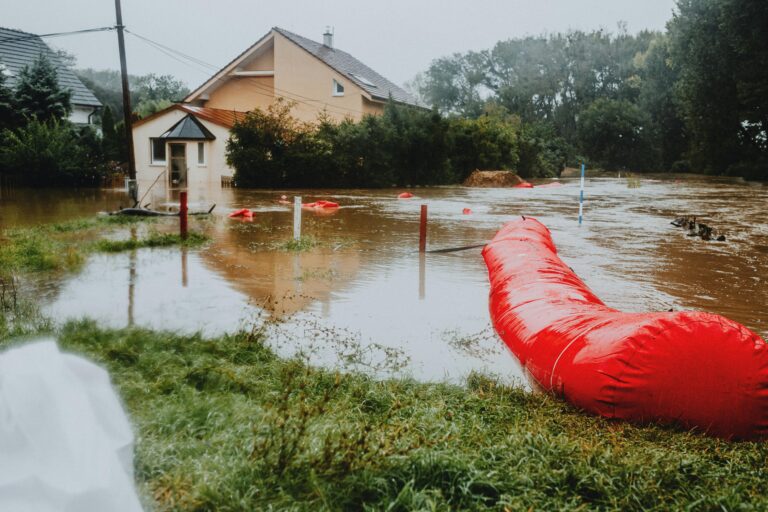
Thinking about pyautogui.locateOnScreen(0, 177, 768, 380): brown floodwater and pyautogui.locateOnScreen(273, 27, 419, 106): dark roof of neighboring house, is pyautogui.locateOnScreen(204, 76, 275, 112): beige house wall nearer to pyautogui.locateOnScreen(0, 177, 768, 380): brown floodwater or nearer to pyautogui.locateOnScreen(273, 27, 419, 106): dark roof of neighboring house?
pyautogui.locateOnScreen(273, 27, 419, 106): dark roof of neighboring house

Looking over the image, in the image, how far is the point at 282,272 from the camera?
9.65 m

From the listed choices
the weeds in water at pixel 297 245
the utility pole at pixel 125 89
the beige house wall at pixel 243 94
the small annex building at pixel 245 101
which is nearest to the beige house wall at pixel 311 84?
the small annex building at pixel 245 101

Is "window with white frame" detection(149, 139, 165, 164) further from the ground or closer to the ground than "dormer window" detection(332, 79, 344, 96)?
closer to the ground

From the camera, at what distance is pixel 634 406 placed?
4.32m

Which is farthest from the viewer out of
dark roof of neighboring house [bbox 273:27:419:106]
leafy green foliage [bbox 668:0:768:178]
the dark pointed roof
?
dark roof of neighboring house [bbox 273:27:419:106]

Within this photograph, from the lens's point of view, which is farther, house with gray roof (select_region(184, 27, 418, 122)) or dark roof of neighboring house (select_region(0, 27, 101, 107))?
house with gray roof (select_region(184, 27, 418, 122))

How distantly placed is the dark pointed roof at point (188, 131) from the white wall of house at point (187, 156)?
9.9 inches

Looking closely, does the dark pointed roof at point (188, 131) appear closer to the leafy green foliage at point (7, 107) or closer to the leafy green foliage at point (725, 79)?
the leafy green foliage at point (7, 107)

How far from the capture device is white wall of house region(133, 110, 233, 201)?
3338 cm

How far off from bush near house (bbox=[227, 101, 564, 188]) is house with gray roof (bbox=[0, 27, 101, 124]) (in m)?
8.79

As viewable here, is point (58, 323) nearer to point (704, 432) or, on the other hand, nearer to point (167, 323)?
point (167, 323)

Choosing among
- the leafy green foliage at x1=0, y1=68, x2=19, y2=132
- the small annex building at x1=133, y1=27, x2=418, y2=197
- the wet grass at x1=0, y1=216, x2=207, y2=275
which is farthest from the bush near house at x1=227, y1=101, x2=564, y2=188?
the wet grass at x1=0, y1=216, x2=207, y2=275

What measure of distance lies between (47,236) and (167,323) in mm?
6697

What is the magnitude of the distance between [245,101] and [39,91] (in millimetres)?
12509
